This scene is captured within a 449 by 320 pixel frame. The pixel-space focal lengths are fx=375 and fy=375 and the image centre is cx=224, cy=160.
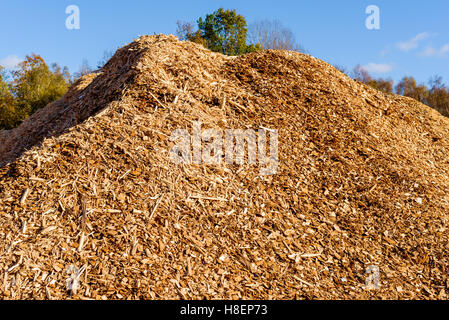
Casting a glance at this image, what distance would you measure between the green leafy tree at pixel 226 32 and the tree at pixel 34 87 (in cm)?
713

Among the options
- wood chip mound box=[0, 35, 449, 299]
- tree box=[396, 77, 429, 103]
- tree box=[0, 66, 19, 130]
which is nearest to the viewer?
wood chip mound box=[0, 35, 449, 299]

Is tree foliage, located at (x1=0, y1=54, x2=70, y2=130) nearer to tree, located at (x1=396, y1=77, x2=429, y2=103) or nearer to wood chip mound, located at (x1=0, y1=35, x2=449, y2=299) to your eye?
wood chip mound, located at (x1=0, y1=35, x2=449, y2=299)

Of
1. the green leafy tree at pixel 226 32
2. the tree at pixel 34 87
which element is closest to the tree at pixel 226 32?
the green leafy tree at pixel 226 32

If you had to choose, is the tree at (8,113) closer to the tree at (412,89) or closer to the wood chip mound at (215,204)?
the wood chip mound at (215,204)

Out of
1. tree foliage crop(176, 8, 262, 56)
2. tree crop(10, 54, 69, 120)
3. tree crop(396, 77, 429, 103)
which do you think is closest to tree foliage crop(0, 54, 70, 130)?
tree crop(10, 54, 69, 120)

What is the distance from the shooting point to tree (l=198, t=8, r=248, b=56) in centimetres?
1761

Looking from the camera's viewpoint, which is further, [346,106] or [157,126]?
[346,106]

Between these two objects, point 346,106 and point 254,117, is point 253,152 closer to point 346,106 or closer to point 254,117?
point 254,117

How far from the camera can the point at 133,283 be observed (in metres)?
4.02

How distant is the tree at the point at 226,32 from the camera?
17.6m

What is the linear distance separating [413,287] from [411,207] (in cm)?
151

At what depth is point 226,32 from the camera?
58.3 feet

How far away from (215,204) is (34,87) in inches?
599

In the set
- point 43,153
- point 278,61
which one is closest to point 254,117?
point 278,61
